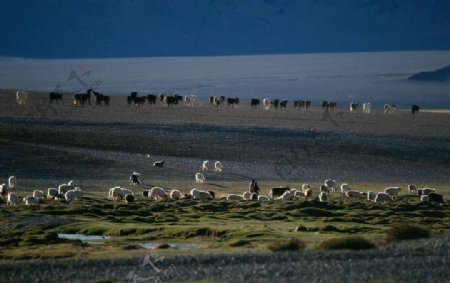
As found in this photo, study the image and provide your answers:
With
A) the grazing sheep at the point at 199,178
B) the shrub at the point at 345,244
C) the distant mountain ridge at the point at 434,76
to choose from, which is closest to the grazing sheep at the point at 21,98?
the grazing sheep at the point at 199,178

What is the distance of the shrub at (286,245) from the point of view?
62.7ft

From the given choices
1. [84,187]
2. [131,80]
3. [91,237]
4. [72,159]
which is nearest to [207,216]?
[91,237]

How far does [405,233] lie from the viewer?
68.7 ft

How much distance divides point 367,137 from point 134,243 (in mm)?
30626

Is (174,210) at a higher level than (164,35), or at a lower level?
lower

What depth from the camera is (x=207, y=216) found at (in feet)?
86.2

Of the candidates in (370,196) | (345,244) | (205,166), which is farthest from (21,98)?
(345,244)

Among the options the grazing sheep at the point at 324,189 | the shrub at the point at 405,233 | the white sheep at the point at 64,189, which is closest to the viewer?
the shrub at the point at 405,233

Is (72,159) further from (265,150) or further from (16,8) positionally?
(16,8)

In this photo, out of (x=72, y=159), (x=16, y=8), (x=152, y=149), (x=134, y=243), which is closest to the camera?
(x=134, y=243)

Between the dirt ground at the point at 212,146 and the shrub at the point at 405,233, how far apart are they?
15.7m

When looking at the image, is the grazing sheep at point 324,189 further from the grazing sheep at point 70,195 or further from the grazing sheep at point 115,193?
the grazing sheep at point 70,195

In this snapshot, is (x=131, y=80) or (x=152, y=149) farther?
(x=131, y=80)

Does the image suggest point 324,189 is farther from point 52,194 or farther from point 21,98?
point 21,98
